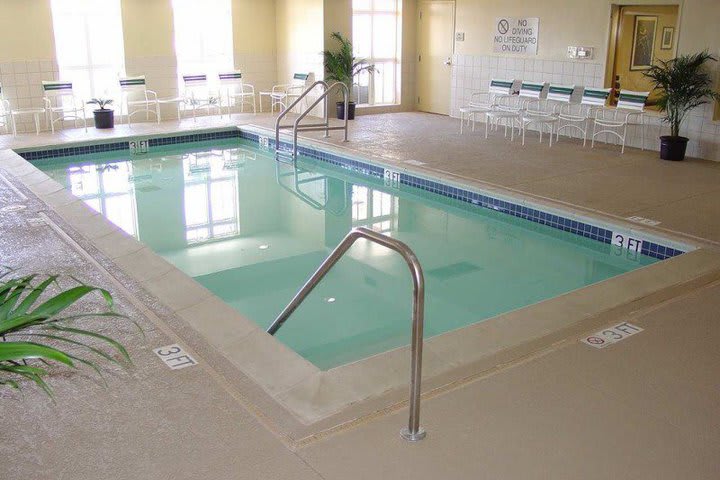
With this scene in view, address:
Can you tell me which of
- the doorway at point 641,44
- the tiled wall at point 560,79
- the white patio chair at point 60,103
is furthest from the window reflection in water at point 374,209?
the white patio chair at point 60,103

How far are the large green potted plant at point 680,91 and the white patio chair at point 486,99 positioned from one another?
2200 mm

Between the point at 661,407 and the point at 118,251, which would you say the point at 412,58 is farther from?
the point at 661,407

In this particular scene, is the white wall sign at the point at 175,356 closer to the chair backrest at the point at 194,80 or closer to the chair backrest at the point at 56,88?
the chair backrest at the point at 56,88

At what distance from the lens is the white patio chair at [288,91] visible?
430 inches

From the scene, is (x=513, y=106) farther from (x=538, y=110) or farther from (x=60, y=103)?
(x=60, y=103)

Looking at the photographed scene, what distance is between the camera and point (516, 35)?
969cm

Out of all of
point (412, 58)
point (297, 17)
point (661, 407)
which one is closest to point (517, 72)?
point (412, 58)

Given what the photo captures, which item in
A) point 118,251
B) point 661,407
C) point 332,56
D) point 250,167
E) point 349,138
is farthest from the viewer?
point 332,56

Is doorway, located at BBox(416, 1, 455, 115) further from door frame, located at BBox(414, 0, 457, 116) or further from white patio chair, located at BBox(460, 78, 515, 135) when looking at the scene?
white patio chair, located at BBox(460, 78, 515, 135)

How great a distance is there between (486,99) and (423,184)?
383 centimetres

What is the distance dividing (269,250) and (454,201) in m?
2.06

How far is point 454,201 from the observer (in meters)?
6.79

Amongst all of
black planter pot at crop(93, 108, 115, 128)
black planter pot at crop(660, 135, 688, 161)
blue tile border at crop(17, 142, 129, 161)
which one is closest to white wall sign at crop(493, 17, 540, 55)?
black planter pot at crop(660, 135, 688, 161)

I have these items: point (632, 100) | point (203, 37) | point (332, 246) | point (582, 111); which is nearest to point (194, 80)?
point (203, 37)
